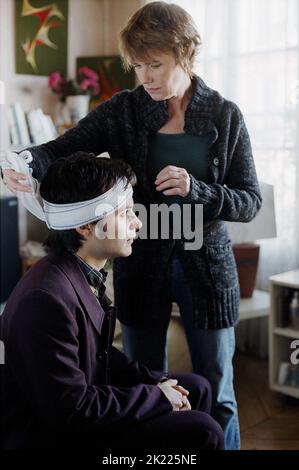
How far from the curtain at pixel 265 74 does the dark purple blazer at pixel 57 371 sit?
122cm

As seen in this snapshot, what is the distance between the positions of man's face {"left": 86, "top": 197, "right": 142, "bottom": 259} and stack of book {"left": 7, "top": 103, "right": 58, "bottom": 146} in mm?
1578

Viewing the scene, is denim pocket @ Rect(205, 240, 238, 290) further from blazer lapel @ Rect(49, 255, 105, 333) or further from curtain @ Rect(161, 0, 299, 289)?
curtain @ Rect(161, 0, 299, 289)

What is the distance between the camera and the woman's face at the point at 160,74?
1.19 meters

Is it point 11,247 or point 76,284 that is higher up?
point 76,284

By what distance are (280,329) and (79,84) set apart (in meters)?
1.60

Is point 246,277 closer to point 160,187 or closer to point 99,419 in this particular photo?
point 160,187

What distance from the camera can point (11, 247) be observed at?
281cm

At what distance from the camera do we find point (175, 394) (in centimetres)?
114

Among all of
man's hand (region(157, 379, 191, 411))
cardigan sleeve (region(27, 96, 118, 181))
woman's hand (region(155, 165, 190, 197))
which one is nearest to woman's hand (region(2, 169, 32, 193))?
cardigan sleeve (region(27, 96, 118, 181))

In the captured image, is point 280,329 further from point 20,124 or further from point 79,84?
point 79,84

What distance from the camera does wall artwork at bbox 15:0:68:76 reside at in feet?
8.90

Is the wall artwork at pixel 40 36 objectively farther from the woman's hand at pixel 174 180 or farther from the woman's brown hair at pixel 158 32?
the woman's hand at pixel 174 180
